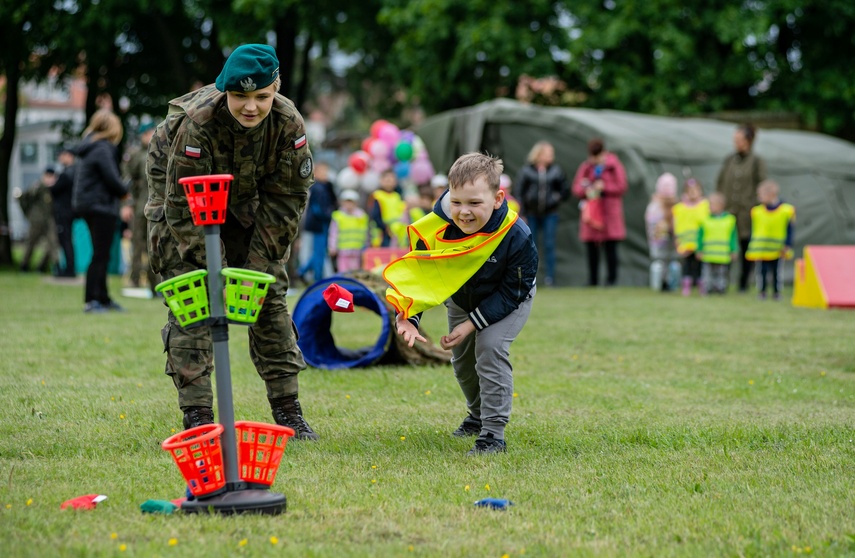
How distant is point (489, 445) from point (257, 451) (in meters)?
1.52

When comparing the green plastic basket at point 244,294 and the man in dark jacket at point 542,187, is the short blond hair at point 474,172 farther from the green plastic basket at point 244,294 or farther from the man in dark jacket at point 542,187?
the man in dark jacket at point 542,187

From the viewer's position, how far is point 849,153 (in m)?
21.8

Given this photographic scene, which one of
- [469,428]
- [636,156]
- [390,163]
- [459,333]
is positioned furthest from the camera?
[390,163]

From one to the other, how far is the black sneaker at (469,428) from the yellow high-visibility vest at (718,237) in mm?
10428

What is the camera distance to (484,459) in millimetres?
5121

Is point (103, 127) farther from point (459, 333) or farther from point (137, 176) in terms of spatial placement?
point (459, 333)

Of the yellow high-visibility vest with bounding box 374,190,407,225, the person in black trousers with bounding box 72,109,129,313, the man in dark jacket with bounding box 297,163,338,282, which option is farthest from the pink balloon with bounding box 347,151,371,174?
the person in black trousers with bounding box 72,109,129,313

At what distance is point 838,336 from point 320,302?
5.14m

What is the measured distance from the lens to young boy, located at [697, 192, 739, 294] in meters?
15.5

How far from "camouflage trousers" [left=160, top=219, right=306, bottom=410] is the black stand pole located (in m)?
1.27

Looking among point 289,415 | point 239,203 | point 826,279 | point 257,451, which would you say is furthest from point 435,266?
point 826,279

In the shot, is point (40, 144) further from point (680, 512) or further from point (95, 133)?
point (680, 512)

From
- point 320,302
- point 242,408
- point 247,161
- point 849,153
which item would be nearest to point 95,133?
point 320,302

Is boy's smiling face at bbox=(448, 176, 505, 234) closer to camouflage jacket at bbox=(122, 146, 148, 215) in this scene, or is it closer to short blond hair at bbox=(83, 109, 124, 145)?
short blond hair at bbox=(83, 109, 124, 145)
